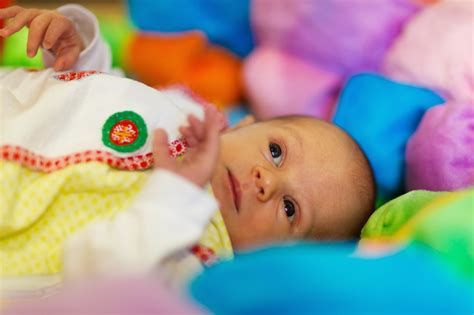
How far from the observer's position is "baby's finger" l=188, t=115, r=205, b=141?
0.77 m

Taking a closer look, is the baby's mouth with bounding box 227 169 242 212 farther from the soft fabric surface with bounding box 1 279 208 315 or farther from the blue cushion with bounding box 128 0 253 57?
the blue cushion with bounding box 128 0 253 57

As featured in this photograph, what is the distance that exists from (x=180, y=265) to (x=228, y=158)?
0.21 m

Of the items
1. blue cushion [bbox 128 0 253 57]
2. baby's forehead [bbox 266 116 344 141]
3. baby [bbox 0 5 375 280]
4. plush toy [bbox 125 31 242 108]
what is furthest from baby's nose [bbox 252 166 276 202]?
blue cushion [bbox 128 0 253 57]

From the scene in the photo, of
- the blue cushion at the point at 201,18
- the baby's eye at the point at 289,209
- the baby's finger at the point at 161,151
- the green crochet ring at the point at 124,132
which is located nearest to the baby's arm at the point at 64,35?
the green crochet ring at the point at 124,132

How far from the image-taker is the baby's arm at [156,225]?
695mm

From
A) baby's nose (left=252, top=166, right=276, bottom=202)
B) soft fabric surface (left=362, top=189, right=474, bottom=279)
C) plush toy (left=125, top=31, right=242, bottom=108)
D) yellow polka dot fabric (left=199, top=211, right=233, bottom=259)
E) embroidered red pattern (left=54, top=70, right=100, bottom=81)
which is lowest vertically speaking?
plush toy (left=125, top=31, right=242, bottom=108)

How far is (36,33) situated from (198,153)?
325 millimetres

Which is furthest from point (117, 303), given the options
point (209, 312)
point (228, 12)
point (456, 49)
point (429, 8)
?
point (228, 12)

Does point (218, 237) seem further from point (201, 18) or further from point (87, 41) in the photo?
point (201, 18)

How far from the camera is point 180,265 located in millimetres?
805

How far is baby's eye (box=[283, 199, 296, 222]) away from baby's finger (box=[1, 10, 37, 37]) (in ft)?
1.48

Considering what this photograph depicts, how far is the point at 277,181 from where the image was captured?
93cm

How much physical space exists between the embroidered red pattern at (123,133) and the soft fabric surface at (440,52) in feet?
1.96

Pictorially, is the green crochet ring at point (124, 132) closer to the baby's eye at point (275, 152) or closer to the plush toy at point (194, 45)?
the baby's eye at point (275, 152)
